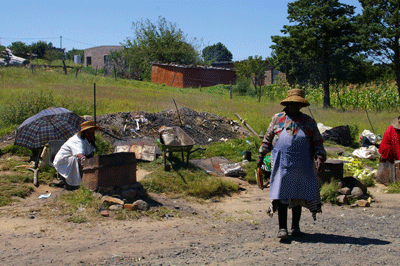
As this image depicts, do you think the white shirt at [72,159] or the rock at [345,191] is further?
the rock at [345,191]

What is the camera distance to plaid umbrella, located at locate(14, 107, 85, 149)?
8.34m

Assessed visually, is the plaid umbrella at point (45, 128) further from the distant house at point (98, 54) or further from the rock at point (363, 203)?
the distant house at point (98, 54)

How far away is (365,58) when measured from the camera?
2250cm

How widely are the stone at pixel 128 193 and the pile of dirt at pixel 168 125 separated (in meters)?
4.43

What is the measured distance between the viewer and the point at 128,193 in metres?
6.54

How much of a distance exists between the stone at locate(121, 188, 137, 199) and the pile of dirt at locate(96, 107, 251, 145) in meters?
4.43

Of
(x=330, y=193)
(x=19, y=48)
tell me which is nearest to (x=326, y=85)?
(x=330, y=193)

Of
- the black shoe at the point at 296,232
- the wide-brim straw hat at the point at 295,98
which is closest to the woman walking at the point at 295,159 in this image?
the wide-brim straw hat at the point at 295,98

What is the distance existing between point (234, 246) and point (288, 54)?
2256 cm

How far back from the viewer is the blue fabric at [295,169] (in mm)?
4438

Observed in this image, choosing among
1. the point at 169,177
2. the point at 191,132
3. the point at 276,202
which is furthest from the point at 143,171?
the point at 276,202

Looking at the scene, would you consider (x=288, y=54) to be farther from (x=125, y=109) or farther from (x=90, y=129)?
(x=90, y=129)

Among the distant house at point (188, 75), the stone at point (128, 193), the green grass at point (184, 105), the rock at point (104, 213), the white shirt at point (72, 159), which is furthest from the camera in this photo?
the distant house at point (188, 75)

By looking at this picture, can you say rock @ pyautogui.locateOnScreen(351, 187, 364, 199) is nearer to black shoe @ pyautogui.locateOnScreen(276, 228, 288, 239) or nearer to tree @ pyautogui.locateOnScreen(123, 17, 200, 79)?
black shoe @ pyautogui.locateOnScreen(276, 228, 288, 239)
